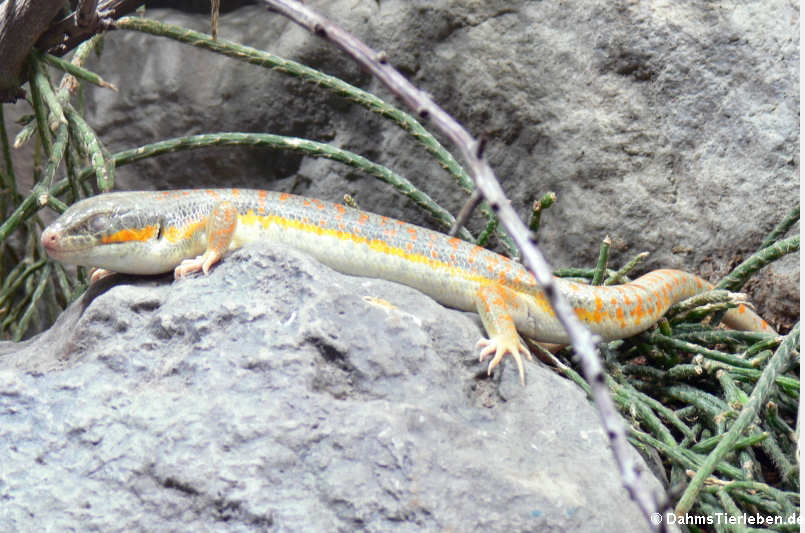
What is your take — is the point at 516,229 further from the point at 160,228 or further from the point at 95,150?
the point at 95,150

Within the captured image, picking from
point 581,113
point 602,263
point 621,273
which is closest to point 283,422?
point 602,263

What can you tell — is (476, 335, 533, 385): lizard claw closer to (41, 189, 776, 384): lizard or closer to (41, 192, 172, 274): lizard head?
(41, 189, 776, 384): lizard

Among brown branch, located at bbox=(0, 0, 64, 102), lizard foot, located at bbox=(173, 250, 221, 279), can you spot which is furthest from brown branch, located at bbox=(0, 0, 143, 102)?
lizard foot, located at bbox=(173, 250, 221, 279)

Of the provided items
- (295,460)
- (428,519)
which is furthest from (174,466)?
(428,519)

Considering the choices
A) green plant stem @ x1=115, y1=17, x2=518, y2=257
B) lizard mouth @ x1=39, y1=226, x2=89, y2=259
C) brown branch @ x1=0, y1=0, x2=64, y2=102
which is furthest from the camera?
green plant stem @ x1=115, y1=17, x2=518, y2=257

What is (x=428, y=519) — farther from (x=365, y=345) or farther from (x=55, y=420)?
(x=55, y=420)

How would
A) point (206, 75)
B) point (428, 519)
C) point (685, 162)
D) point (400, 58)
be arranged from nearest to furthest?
point (428, 519), point (685, 162), point (400, 58), point (206, 75)
